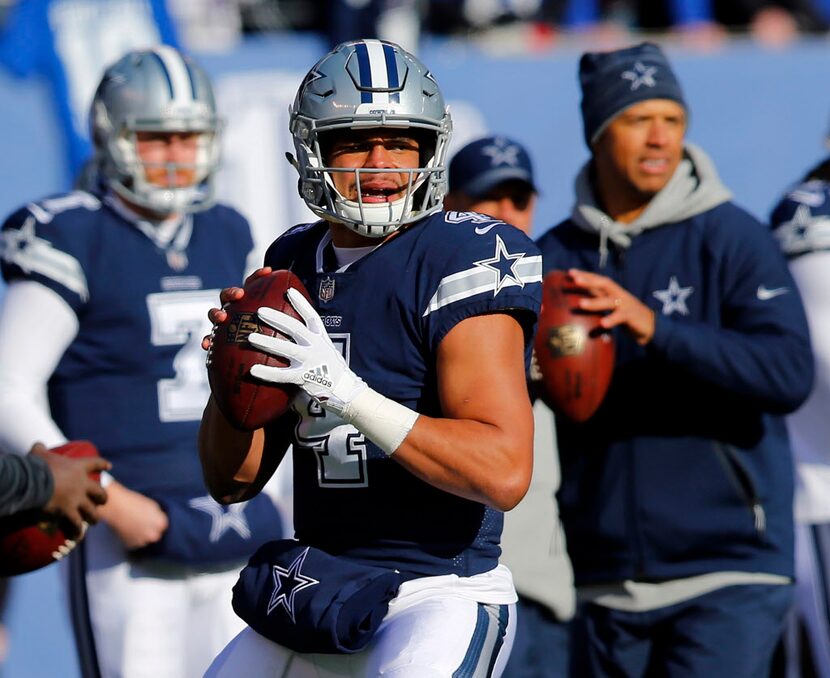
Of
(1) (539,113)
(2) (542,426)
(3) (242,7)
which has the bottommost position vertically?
(2) (542,426)

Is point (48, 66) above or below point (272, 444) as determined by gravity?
above

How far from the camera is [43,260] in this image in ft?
13.1

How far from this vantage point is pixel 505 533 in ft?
13.2

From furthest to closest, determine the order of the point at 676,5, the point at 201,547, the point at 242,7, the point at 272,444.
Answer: the point at 676,5 → the point at 242,7 → the point at 201,547 → the point at 272,444

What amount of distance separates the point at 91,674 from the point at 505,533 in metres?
1.18

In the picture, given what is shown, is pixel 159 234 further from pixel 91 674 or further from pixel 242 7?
pixel 242 7

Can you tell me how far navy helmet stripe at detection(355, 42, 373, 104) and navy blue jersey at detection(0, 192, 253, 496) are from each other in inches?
56.9

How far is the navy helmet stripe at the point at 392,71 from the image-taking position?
9.11 ft

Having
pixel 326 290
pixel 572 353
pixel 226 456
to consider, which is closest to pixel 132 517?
pixel 226 456

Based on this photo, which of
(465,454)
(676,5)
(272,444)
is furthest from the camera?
(676,5)

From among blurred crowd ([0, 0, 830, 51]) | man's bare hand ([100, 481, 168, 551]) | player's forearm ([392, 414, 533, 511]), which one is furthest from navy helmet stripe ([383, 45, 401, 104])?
blurred crowd ([0, 0, 830, 51])

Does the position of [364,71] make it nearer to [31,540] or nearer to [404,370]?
[404,370]

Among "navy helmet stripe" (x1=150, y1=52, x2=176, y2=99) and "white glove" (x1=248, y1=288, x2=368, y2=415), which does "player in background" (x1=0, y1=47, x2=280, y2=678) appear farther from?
"white glove" (x1=248, y1=288, x2=368, y2=415)

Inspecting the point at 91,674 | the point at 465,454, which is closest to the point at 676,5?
the point at 91,674
